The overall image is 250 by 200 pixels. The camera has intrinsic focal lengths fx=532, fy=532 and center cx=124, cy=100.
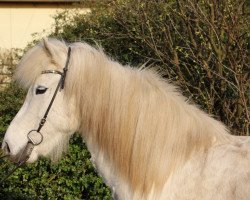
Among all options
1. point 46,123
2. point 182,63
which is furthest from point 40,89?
point 182,63

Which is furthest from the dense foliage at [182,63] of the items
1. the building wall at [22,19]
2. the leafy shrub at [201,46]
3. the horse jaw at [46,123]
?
the building wall at [22,19]

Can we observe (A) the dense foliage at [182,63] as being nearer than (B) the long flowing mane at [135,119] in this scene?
No

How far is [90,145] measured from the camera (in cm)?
384

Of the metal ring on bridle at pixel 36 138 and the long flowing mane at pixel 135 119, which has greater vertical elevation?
the long flowing mane at pixel 135 119

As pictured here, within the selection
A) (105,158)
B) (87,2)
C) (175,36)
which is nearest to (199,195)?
(105,158)

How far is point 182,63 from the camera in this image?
663 cm

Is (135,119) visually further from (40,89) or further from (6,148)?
(6,148)

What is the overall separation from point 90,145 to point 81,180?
2.68m

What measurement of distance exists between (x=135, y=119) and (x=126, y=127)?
8 centimetres

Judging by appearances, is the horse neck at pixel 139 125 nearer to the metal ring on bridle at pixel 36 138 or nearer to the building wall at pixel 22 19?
the metal ring on bridle at pixel 36 138

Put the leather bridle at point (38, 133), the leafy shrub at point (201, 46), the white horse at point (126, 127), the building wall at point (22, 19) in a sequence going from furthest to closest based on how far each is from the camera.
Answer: the building wall at point (22, 19) < the leafy shrub at point (201, 46) < the leather bridle at point (38, 133) < the white horse at point (126, 127)

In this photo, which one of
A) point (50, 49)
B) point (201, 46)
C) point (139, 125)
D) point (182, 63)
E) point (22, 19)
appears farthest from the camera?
point (22, 19)

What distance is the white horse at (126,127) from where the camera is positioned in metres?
3.54

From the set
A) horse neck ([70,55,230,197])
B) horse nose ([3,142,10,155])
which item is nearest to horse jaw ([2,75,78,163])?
horse nose ([3,142,10,155])
